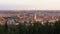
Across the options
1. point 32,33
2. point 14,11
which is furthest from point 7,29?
point 14,11

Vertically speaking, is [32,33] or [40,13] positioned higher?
[40,13]

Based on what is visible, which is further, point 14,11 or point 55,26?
point 14,11

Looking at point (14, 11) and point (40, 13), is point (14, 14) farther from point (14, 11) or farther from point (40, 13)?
point (40, 13)

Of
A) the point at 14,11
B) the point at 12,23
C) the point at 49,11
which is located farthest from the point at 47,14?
the point at 12,23

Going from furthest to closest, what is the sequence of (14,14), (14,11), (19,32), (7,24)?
1. (14,11)
2. (14,14)
3. (7,24)
4. (19,32)

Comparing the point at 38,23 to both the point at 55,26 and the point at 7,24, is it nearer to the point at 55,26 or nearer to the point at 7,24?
the point at 55,26

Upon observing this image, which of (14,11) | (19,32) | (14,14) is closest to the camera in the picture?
(19,32)
